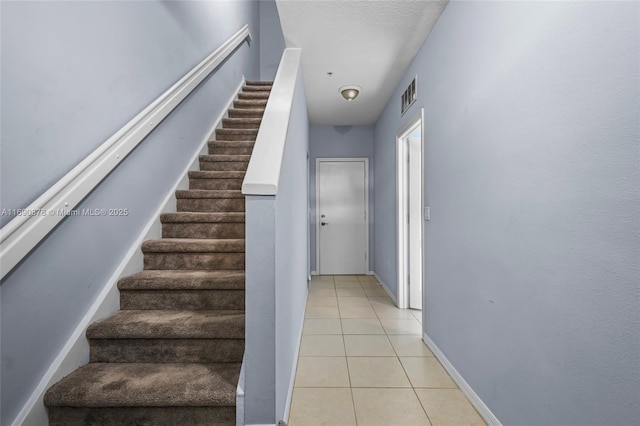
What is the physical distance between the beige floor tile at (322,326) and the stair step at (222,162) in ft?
5.26

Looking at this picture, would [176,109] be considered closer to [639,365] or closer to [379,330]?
[379,330]

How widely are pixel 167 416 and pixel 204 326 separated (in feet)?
1.21

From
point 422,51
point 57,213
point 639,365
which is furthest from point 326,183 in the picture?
point 639,365

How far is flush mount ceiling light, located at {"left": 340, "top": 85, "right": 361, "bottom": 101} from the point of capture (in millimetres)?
3215

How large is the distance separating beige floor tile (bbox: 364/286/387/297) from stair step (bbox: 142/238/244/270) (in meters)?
2.34

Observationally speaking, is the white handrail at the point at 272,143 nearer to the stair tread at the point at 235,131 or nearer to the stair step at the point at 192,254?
the stair step at the point at 192,254

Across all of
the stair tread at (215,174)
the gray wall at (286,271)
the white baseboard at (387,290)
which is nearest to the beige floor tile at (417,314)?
the white baseboard at (387,290)

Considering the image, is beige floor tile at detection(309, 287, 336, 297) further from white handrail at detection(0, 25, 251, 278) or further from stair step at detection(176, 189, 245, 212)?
white handrail at detection(0, 25, 251, 278)

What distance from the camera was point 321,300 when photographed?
3.50 m

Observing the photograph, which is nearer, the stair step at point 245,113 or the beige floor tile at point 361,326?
the beige floor tile at point 361,326

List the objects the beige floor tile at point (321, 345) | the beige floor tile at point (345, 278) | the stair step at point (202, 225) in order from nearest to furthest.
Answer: the stair step at point (202, 225)
the beige floor tile at point (321, 345)
the beige floor tile at point (345, 278)

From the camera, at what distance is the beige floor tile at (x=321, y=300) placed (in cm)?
336

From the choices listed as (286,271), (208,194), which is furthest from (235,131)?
(286,271)

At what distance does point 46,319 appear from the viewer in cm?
124
